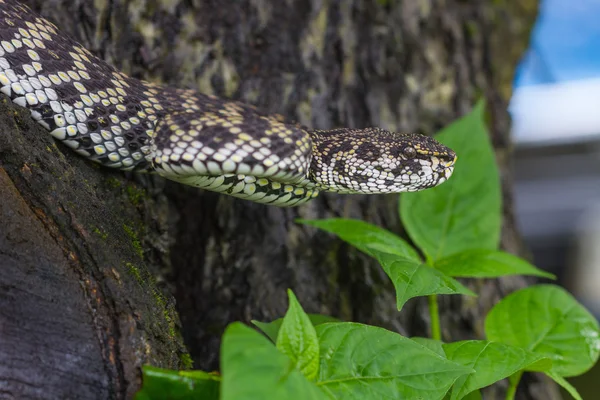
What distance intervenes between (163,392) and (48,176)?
32.5 inches

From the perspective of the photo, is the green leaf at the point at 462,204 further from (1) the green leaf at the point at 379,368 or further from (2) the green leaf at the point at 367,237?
(1) the green leaf at the point at 379,368

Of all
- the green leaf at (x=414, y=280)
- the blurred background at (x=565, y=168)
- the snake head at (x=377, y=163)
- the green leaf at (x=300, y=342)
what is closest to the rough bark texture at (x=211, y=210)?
the green leaf at (x=300, y=342)

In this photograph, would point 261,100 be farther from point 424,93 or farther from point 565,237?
point 565,237

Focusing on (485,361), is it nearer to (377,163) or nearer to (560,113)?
(377,163)

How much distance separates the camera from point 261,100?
323 centimetres

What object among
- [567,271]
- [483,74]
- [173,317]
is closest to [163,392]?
[173,317]

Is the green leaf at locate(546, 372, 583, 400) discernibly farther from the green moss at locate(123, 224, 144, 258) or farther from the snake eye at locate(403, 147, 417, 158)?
the green moss at locate(123, 224, 144, 258)

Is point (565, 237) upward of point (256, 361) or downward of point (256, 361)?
downward

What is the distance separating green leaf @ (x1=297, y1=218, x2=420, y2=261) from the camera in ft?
8.15

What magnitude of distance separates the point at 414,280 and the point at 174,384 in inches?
33.8

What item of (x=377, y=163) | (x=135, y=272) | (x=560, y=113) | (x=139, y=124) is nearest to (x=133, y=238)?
(x=135, y=272)

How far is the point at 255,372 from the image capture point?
1332 mm

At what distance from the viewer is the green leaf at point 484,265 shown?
2480 mm

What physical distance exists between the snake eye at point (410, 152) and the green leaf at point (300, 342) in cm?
109
